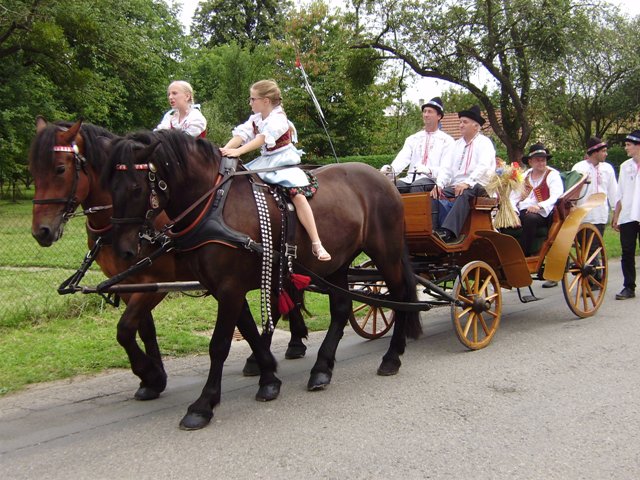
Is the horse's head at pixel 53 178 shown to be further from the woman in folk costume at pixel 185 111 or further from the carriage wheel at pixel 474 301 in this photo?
the carriage wheel at pixel 474 301

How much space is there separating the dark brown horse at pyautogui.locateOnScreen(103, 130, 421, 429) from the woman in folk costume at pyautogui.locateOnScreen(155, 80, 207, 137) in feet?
2.17

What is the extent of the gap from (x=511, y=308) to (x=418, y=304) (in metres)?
2.93

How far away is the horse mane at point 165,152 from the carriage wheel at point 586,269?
4.64 meters

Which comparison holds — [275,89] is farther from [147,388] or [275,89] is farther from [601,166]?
[601,166]

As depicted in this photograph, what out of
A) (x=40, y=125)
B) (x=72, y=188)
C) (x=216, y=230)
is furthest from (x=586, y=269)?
(x=40, y=125)

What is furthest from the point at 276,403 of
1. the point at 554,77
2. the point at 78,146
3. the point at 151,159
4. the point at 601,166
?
the point at 554,77

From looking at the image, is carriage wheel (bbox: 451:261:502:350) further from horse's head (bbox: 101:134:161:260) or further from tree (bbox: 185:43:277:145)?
tree (bbox: 185:43:277:145)

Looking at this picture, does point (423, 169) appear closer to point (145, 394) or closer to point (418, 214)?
point (418, 214)

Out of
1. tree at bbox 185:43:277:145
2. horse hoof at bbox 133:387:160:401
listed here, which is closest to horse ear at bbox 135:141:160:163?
horse hoof at bbox 133:387:160:401

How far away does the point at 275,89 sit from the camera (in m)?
4.70

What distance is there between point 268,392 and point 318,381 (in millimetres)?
447

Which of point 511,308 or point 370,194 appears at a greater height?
point 370,194

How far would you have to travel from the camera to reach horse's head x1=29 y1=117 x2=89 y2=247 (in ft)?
13.1

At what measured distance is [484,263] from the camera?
20.4 feet
